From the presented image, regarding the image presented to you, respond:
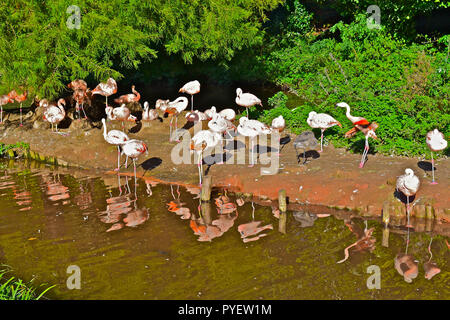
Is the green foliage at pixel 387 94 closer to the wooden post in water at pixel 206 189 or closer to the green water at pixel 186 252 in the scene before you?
the green water at pixel 186 252

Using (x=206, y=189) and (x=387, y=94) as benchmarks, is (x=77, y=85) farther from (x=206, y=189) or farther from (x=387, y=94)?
(x=387, y=94)

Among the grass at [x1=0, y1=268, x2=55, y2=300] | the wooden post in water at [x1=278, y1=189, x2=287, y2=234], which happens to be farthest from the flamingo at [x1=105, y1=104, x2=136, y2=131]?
the grass at [x1=0, y1=268, x2=55, y2=300]

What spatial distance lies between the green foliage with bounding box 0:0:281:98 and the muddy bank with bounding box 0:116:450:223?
7.11ft

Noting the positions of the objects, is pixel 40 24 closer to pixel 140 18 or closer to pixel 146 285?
pixel 140 18

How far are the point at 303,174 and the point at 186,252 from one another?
422 centimetres

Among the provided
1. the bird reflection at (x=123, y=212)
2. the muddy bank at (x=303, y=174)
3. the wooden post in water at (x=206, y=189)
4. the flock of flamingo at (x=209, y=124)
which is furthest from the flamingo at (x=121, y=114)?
the wooden post in water at (x=206, y=189)

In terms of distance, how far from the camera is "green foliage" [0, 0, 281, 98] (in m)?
15.9

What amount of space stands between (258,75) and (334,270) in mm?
14669

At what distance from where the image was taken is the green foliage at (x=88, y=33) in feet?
52.1

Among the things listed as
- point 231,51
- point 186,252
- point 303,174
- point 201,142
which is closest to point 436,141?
point 303,174

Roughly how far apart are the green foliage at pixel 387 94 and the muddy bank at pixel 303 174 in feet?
2.69

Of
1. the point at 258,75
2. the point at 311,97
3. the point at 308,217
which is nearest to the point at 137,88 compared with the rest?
the point at 258,75

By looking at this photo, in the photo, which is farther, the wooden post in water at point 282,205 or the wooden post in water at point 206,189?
the wooden post in water at point 206,189

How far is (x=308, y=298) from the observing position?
7.80m
